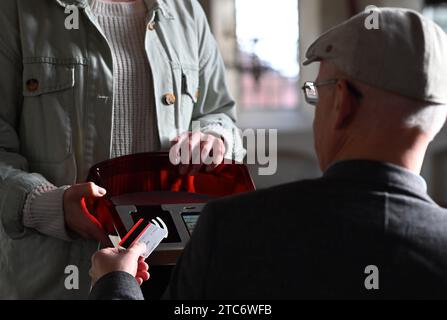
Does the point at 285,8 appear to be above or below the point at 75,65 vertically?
below

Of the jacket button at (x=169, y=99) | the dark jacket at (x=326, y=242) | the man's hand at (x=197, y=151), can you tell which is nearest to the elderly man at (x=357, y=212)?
the dark jacket at (x=326, y=242)

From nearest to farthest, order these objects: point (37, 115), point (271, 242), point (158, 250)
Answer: point (271, 242) → point (158, 250) → point (37, 115)

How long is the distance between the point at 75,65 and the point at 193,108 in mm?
291

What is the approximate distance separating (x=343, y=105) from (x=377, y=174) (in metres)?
0.10

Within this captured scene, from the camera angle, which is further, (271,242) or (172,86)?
(172,86)

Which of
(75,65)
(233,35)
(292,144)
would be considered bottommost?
(292,144)

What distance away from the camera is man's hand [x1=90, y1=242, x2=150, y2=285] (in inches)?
39.6

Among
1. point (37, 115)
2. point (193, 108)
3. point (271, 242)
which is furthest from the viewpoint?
point (193, 108)

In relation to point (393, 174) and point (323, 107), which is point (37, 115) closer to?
point (323, 107)

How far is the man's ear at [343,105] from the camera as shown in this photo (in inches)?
37.1

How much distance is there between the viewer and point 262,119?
6.52 meters

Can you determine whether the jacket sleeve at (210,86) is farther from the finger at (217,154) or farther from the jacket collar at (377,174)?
the jacket collar at (377,174)

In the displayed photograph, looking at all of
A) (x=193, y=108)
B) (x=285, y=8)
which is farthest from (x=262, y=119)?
(x=193, y=108)

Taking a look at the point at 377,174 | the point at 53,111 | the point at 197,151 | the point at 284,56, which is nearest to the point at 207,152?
the point at 197,151
